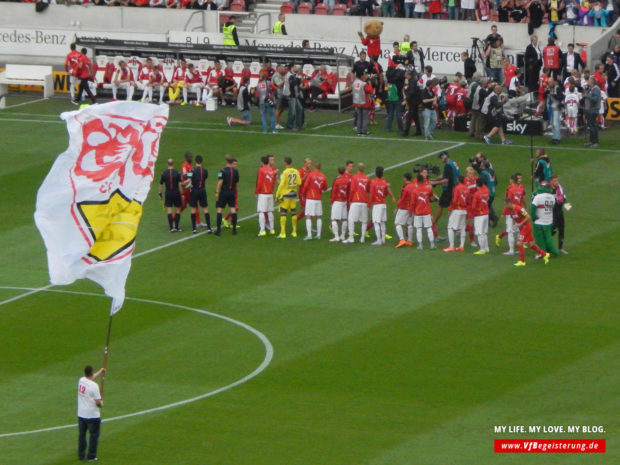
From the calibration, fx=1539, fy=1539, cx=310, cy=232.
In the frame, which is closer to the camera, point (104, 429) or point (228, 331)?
point (104, 429)

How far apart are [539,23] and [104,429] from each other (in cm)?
3792

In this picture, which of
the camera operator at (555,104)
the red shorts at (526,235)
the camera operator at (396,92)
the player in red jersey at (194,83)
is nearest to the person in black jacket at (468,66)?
the camera operator at (396,92)

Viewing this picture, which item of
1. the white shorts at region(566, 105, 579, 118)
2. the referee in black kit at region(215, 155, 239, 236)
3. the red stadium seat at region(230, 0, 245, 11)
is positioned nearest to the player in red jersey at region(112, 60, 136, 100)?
the red stadium seat at region(230, 0, 245, 11)

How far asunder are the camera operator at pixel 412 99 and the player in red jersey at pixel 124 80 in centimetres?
1314

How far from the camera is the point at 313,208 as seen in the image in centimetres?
4262

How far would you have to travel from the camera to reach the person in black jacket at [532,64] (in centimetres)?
5894

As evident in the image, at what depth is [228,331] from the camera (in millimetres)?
34438

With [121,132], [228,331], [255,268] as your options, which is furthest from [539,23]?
[121,132]

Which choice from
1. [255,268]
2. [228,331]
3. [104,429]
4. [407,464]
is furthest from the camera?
[255,268]

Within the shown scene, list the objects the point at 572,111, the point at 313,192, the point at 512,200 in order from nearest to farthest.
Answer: the point at 512,200 → the point at 313,192 → the point at 572,111

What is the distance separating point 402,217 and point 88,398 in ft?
56.1

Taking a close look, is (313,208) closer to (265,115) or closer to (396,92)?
(396,92)

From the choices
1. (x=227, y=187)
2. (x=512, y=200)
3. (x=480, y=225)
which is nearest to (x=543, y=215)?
(x=512, y=200)

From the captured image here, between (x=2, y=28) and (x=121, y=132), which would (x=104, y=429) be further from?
(x=2, y=28)
